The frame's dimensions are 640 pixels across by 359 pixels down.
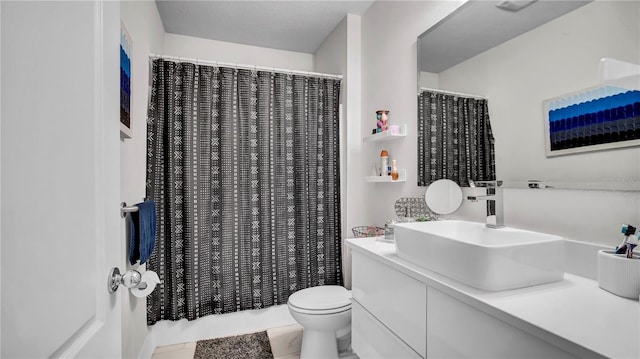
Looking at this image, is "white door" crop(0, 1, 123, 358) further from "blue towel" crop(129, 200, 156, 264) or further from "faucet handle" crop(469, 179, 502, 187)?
"faucet handle" crop(469, 179, 502, 187)

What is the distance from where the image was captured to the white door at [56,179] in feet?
1.33

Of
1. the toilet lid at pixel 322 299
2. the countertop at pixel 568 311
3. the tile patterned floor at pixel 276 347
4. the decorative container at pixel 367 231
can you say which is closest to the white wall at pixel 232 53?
the decorative container at pixel 367 231

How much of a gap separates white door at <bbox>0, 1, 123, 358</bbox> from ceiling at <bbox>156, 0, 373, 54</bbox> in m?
1.84

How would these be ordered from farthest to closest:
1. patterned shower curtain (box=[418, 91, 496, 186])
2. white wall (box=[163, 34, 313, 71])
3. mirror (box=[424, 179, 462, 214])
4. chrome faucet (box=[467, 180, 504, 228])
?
white wall (box=[163, 34, 313, 71])
mirror (box=[424, 179, 462, 214])
patterned shower curtain (box=[418, 91, 496, 186])
chrome faucet (box=[467, 180, 504, 228])

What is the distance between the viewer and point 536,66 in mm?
1165

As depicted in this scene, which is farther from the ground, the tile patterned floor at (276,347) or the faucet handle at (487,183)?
the faucet handle at (487,183)

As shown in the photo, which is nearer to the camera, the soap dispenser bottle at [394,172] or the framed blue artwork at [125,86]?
the framed blue artwork at [125,86]

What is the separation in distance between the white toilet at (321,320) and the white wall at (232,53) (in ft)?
7.45

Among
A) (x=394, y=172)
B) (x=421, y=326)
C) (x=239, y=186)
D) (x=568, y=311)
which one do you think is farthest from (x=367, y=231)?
(x=568, y=311)

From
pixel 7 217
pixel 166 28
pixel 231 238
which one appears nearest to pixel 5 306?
pixel 7 217

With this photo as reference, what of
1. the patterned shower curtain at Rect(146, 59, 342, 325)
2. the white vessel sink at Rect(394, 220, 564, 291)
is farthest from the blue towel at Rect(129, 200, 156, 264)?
the white vessel sink at Rect(394, 220, 564, 291)

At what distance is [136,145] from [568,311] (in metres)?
2.00

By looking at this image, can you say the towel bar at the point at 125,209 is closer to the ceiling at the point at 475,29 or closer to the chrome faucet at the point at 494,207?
the chrome faucet at the point at 494,207

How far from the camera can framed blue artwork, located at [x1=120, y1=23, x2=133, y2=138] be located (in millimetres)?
1306
